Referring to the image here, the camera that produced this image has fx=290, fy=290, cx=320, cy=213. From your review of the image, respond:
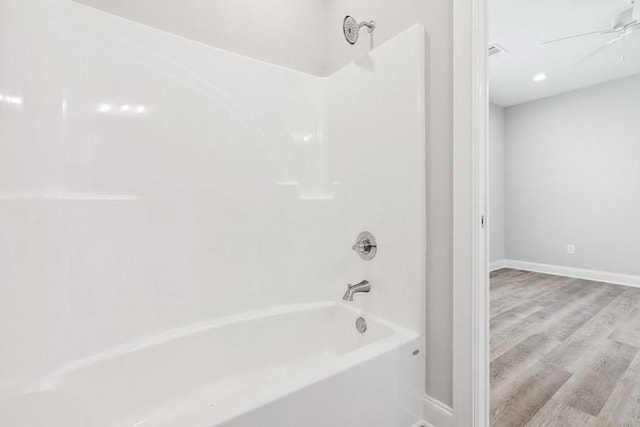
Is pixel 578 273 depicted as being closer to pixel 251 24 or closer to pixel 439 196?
pixel 439 196

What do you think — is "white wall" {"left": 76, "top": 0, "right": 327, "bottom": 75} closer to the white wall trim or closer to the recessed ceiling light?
the recessed ceiling light

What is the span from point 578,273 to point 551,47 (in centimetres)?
303

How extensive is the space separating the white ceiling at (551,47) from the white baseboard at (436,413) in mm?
2872

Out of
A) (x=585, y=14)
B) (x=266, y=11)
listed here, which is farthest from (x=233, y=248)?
(x=585, y=14)

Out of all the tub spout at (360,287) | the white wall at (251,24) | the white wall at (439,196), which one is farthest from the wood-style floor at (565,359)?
the white wall at (251,24)

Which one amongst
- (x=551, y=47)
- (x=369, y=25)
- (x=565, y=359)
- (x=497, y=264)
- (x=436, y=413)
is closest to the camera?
(x=436, y=413)

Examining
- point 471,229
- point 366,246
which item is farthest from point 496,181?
point 471,229

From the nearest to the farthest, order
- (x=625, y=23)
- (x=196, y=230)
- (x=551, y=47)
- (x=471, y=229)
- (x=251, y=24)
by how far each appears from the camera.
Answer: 1. (x=471, y=229)
2. (x=196, y=230)
3. (x=251, y=24)
4. (x=625, y=23)
5. (x=551, y=47)

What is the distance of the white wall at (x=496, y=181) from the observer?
4.55 m

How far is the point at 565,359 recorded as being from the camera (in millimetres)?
1915

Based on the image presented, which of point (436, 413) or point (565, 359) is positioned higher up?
point (436, 413)

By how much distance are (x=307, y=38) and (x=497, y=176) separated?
13.3ft

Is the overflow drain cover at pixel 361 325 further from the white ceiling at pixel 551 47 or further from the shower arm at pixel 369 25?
the white ceiling at pixel 551 47

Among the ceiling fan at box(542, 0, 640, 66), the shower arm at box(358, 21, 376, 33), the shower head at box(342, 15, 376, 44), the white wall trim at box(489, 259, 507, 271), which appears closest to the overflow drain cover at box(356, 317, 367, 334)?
the shower head at box(342, 15, 376, 44)
